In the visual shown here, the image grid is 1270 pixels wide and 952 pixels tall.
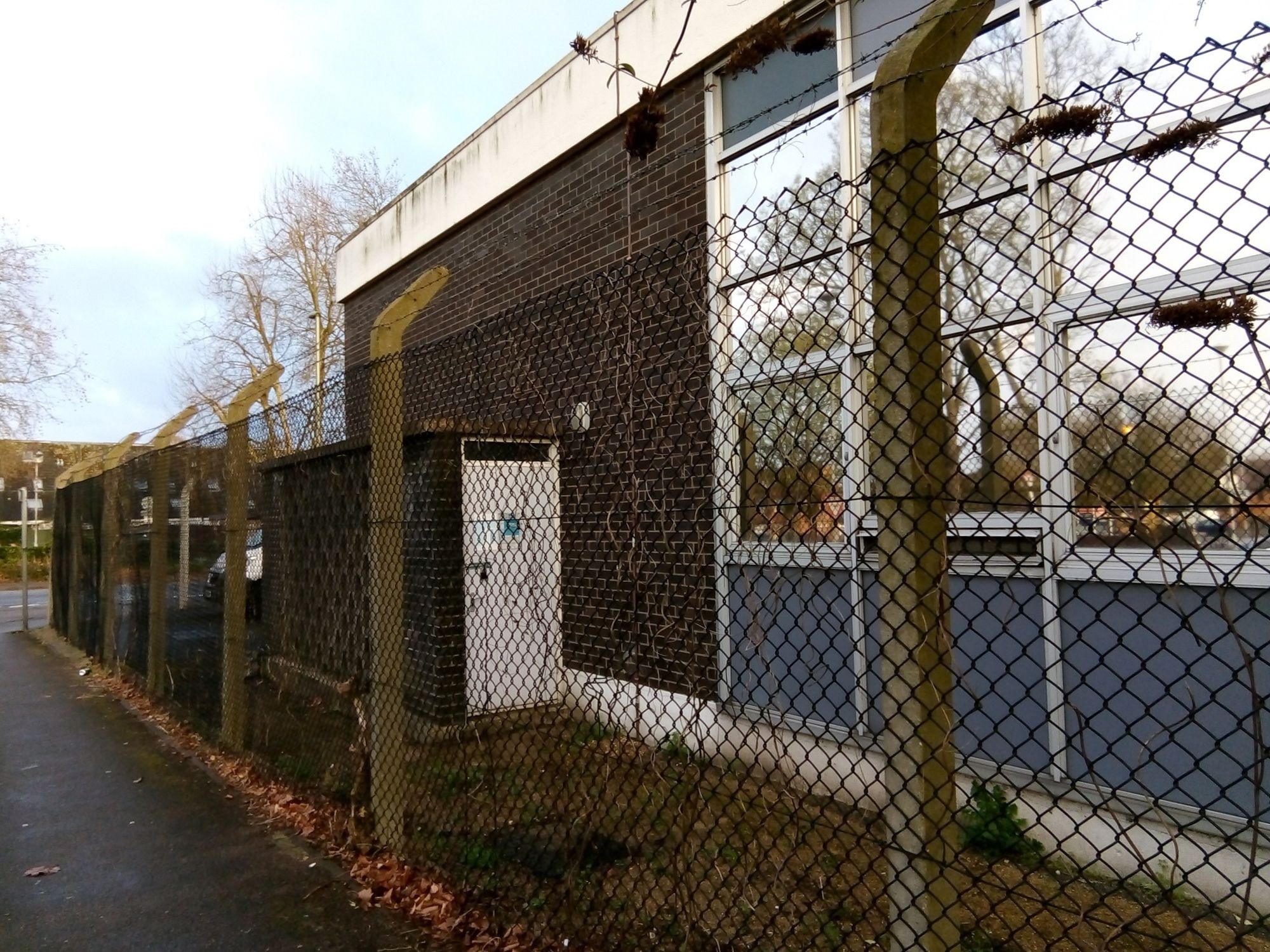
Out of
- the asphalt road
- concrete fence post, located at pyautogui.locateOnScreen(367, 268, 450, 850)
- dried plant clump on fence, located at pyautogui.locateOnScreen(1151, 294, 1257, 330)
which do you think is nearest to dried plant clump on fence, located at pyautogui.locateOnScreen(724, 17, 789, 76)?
dried plant clump on fence, located at pyautogui.locateOnScreen(1151, 294, 1257, 330)

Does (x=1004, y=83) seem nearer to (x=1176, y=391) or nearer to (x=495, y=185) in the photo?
(x=1176, y=391)

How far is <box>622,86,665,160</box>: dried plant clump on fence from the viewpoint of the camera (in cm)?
257

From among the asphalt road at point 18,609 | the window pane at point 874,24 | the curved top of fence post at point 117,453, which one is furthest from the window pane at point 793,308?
the asphalt road at point 18,609

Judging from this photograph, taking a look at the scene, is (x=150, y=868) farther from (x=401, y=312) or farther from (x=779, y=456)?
(x=779, y=456)

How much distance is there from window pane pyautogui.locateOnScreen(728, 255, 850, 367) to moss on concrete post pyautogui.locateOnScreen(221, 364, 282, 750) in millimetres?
3383

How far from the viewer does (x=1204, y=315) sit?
159 cm

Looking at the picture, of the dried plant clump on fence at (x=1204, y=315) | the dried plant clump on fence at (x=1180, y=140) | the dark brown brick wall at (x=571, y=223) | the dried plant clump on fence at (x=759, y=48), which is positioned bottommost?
the dried plant clump on fence at (x=1204, y=315)

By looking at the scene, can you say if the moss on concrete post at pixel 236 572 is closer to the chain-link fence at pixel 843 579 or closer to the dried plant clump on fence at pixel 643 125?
the chain-link fence at pixel 843 579

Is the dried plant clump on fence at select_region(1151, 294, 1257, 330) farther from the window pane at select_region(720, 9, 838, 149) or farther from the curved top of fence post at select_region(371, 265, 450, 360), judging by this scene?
the window pane at select_region(720, 9, 838, 149)

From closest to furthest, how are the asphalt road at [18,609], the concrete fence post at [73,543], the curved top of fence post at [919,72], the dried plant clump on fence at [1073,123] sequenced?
1. the dried plant clump on fence at [1073,123]
2. the curved top of fence post at [919,72]
3. the concrete fence post at [73,543]
4. the asphalt road at [18,609]

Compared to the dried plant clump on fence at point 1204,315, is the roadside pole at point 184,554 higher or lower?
lower

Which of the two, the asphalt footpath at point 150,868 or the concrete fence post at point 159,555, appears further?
the concrete fence post at point 159,555

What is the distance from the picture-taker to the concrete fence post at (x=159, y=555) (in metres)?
7.26

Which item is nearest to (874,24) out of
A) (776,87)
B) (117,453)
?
(776,87)
